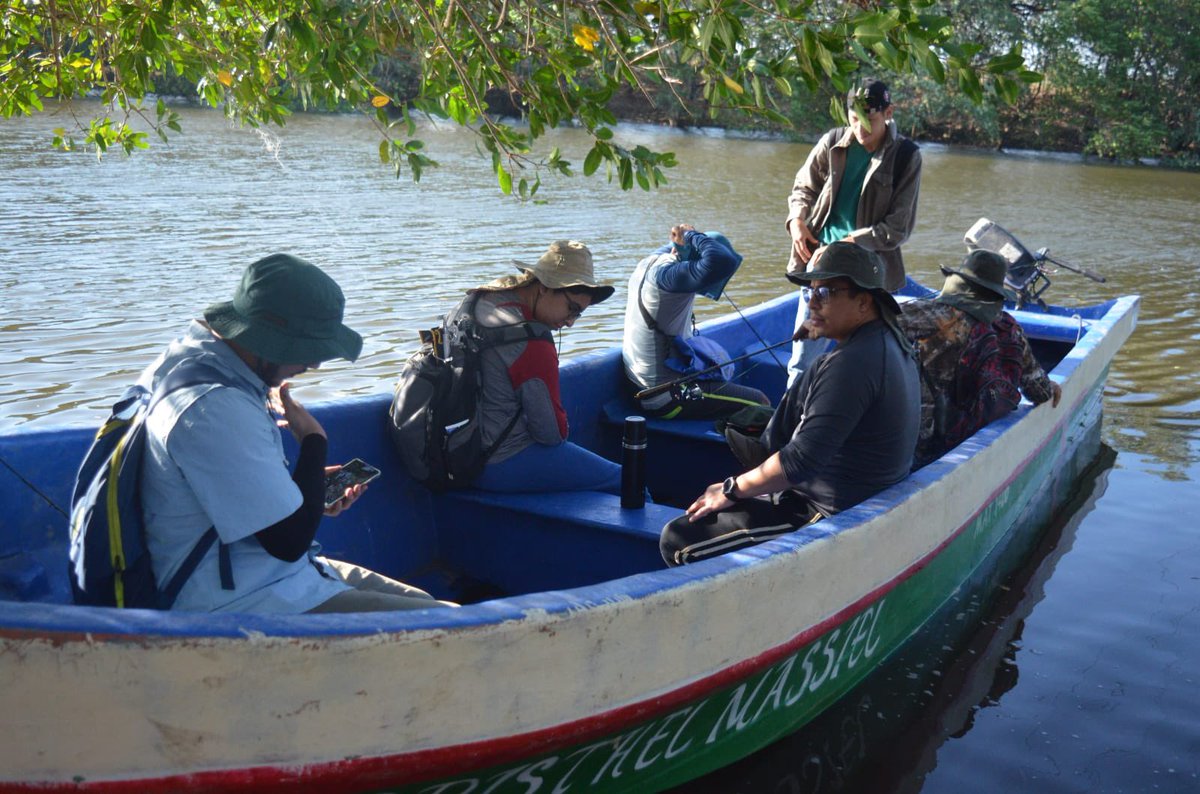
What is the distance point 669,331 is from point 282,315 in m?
2.97

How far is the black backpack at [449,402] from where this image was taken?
13.4 ft

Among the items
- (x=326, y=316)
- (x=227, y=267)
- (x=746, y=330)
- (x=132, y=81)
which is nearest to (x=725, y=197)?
(x=227, y=267)

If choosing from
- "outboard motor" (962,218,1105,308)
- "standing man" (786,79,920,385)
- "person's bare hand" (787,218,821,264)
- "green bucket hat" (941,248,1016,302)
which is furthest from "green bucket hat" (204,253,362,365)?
"outboard motor" (962,218,1105,308)

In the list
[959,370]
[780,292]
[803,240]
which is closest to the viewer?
[959,370]

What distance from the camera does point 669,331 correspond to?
5.33m

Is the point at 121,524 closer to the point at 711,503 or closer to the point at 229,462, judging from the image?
the point at 229,462

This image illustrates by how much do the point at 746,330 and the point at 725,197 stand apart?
1336cm

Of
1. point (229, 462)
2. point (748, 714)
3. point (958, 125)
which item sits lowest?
point (748, 714)

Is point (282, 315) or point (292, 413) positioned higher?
point (282, 315)

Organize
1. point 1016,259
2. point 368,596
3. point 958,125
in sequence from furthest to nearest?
point 958,125, point 1016,259, point 368,596

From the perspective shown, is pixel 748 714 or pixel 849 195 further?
pixel 849 195

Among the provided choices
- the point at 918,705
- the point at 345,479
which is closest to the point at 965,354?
the point at 918,705

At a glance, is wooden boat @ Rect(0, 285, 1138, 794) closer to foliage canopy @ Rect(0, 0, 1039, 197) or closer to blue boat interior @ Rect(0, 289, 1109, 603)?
blue boat interior @ Rect(0, 289, 1109, 603)

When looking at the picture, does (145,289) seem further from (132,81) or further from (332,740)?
(332,740)
